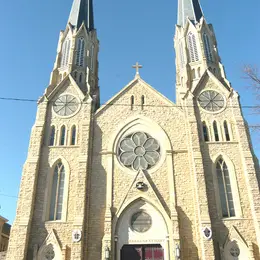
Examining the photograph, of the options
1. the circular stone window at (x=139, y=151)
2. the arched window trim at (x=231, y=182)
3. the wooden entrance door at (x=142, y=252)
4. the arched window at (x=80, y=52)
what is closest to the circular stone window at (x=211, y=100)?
the arched window trim at (x=231, y=182)

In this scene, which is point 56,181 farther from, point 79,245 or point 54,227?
point 79,245

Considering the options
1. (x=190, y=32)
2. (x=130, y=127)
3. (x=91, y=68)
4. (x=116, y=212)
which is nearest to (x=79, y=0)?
(x=91, y=68)

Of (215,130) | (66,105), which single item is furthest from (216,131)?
(66,105)

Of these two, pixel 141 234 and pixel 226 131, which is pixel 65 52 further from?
pixel 141 234

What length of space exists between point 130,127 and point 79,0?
64.0 feet

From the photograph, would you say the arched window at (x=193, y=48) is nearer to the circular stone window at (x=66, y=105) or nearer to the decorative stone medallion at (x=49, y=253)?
the circular stone window at (x=66, y=105)

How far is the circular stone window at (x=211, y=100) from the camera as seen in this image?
934 inches

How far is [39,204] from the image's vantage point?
65.2ft

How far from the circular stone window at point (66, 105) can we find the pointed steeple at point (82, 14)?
9.94m

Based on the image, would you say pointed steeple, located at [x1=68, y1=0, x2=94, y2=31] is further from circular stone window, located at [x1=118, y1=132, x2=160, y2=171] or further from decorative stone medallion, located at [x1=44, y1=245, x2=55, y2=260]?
decorative stone medallion, located at [x1=44, y1=245, x2=55, y2=260]

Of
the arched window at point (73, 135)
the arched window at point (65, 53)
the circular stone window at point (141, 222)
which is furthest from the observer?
the arched window at point (65, 53)

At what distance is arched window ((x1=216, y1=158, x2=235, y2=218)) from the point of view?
19797 mm

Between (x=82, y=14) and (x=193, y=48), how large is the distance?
13281 mm

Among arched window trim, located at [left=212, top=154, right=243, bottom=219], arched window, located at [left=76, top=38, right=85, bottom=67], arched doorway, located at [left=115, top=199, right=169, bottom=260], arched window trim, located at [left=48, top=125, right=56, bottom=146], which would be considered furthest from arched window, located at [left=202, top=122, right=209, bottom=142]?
arched window, located at [left=76, top=38, right=85, bottom=67]
